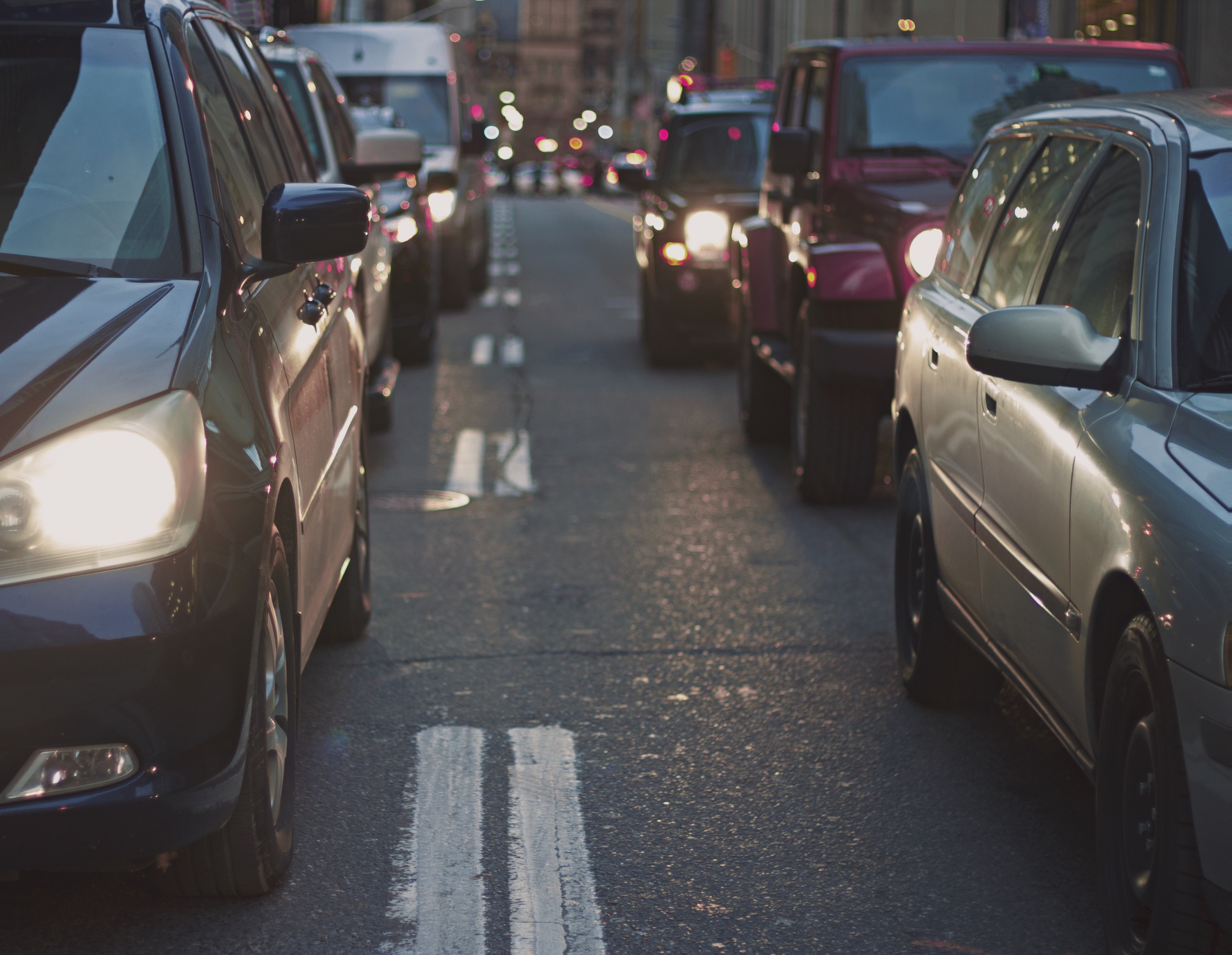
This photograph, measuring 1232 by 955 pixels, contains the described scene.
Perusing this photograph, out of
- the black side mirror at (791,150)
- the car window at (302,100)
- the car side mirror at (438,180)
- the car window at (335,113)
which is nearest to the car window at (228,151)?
the black side mirror at (791,150)

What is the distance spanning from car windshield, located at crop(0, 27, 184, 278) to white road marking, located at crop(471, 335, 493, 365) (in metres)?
9.92

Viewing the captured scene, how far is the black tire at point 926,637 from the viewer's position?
16.1 ft

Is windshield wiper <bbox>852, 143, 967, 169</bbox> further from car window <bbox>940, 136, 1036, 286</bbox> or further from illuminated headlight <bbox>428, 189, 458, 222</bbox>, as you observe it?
illuminated headlight <bbox>428, 189, 458, 222</bbox>

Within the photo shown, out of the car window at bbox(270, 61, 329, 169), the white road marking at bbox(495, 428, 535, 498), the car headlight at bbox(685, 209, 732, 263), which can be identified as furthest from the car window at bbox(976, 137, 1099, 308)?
the car headlight at bbox(685, 209, 732, 263)

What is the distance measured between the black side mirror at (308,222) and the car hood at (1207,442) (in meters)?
1.85

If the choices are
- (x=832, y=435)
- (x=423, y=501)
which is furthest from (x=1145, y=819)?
(x=423, y=501)

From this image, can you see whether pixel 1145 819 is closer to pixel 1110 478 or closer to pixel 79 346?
pixel 1110 478

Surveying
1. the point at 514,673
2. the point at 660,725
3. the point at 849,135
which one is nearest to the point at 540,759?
the point at 660,725

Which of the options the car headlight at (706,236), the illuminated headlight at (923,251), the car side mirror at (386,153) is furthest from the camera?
the car headlight at (706,236)

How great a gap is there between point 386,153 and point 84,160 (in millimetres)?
5206

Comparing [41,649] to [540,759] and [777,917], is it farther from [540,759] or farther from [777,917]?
[540,759]

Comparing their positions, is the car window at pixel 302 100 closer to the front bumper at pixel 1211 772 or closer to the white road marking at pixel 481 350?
the white road marking at pixel 481 350

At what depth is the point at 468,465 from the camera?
9445 millimetres

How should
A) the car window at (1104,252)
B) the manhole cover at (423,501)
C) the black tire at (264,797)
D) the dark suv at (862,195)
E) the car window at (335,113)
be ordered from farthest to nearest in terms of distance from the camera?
the car window at (335,113) → the manhole cover at (423,501) → the dark suv at (862,195) → the car window at (1104,252) → the black tire at (264,797)
